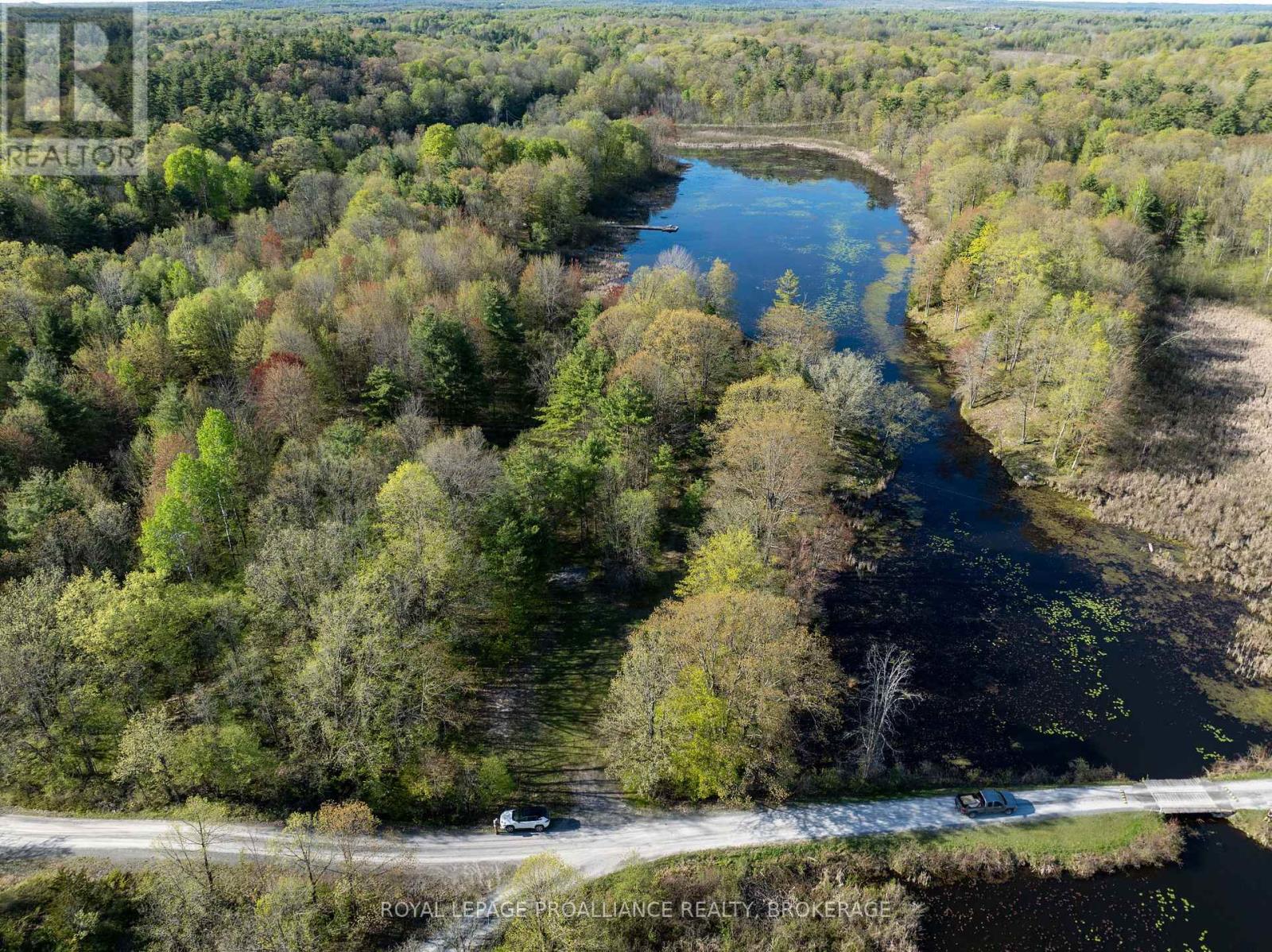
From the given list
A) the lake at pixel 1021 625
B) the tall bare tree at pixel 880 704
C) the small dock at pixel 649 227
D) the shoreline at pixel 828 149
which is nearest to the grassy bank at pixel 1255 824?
the lake at pixel 1021 625

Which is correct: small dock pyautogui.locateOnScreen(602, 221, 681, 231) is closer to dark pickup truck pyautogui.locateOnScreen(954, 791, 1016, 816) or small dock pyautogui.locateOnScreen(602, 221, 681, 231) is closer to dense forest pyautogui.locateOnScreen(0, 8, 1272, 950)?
dense forest pyautogui.locateOnScreen(0, 8, 1272, 950)

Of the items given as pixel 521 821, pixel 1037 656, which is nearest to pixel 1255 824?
pixel 1037 656

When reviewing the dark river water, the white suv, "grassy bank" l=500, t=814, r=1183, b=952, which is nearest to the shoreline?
the dark river water

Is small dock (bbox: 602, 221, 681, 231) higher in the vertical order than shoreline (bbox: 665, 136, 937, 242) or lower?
lower

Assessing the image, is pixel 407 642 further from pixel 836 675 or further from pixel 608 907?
pixel 836 675

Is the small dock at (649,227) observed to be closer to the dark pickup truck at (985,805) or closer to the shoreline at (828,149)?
the shoreline at (828,149)

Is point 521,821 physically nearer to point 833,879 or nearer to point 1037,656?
point 833,879
